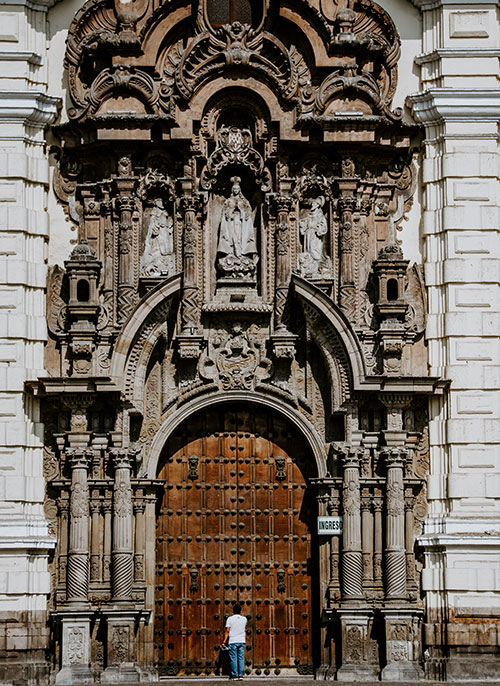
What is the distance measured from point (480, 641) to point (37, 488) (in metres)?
7.12

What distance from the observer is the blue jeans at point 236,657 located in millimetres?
25469

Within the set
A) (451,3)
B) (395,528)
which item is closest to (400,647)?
(395,528)

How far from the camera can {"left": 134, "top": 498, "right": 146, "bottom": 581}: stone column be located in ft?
85.1

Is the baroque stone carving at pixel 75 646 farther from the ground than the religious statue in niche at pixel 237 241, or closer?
closer

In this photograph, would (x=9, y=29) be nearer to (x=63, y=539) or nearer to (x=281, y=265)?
(x=281, y=265)

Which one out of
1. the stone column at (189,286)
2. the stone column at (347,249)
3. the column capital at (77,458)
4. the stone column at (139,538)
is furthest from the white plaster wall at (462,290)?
the column capital at (77,458)

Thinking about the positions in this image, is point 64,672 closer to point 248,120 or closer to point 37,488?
point 37,488

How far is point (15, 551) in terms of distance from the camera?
1004 inches

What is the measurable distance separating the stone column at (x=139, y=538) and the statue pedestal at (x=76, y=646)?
3.36 feet

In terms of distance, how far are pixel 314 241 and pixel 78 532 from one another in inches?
233

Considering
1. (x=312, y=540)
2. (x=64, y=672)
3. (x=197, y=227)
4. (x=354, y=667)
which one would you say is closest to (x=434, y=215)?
(x=197, y=227)

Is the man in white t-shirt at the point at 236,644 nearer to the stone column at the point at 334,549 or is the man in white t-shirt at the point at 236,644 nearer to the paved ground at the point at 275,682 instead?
the paved ground at the point at 275,682

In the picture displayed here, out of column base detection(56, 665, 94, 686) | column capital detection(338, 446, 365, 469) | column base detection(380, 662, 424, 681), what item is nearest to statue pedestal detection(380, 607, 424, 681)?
column base detection(380, 662, 424, 681)

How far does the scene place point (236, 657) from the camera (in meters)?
25.5
